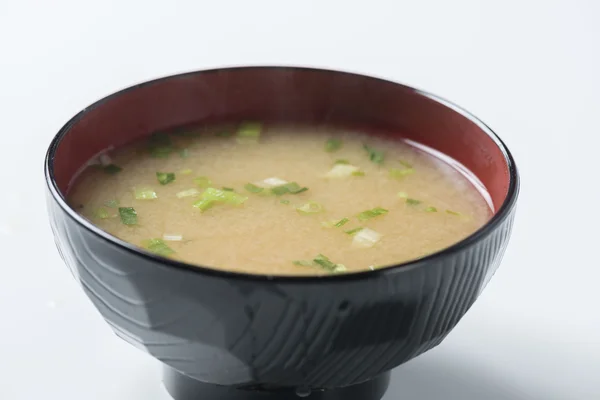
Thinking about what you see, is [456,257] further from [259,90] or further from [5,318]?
[5,318]

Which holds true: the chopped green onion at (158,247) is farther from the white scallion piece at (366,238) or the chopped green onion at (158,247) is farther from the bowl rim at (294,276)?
the white scallion piece at (366,238)

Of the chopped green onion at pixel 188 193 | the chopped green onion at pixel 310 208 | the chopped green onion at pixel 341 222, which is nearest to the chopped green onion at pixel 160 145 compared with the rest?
the chopped green onion at pixel 188 193

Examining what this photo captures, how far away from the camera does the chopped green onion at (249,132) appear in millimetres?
2459

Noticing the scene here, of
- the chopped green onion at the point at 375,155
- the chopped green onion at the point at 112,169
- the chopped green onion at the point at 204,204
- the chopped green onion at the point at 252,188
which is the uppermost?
the chopped green onion at the point at 375,155

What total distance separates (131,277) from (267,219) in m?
0.47

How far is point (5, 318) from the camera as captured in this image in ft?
7.59

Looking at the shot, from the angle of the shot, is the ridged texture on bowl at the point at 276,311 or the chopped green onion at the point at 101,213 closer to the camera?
the ridged texture on bowl at the point at 276,311

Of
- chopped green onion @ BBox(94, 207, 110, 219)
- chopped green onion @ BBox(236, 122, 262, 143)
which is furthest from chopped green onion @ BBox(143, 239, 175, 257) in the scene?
chopped green onion @ BBox(236, 122, 262, 143)

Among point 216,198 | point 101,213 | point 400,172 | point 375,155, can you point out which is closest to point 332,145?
point 375,155

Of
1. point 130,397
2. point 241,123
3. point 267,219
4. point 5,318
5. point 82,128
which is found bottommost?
point 130,397

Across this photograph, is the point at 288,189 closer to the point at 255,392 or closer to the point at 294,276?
the point at 255,392

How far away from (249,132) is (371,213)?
0.54 m

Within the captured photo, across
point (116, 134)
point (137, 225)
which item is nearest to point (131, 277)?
point (137, 225)

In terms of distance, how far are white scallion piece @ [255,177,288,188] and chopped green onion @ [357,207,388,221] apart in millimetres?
235
